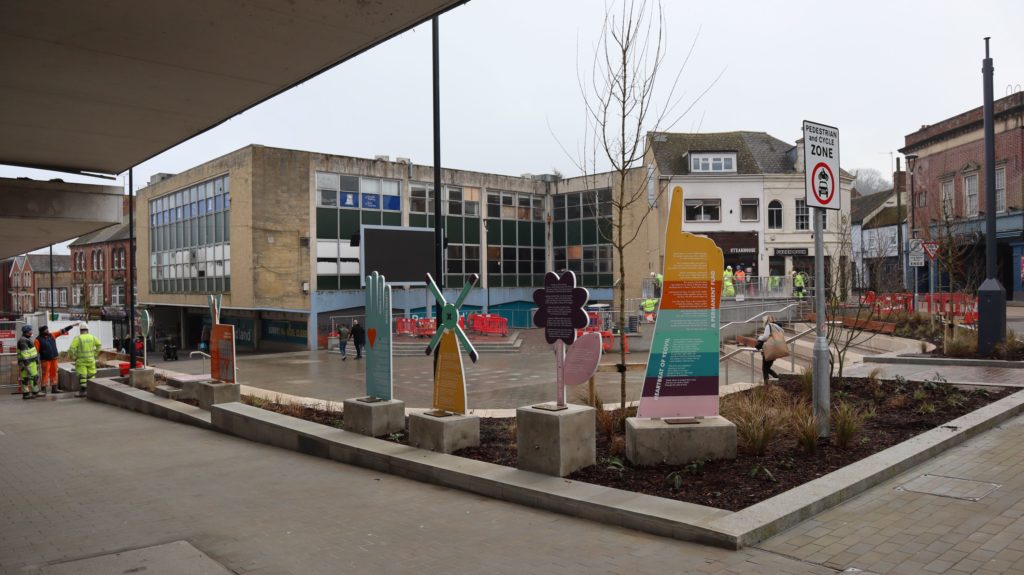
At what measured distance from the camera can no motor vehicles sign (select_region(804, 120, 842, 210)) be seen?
8.02 meters

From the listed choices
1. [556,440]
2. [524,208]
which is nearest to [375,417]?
[556,440]

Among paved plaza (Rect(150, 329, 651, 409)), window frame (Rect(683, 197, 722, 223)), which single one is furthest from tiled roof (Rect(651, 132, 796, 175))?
paved plaza (Rect(150, 329, 651, 409))

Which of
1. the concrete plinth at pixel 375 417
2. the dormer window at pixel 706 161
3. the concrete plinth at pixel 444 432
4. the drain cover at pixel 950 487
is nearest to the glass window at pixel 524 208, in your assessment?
the dormer window at pixel 706 161

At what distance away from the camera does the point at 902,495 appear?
6.37 m

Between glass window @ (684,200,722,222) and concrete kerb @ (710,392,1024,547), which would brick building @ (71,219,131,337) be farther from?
concrete kerb @ (710,392,1024,547)

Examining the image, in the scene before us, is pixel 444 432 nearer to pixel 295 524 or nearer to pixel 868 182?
pixel 295 524

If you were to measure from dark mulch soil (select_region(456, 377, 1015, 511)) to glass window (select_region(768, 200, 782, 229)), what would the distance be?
115 feet

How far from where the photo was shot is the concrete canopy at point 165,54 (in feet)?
15.0

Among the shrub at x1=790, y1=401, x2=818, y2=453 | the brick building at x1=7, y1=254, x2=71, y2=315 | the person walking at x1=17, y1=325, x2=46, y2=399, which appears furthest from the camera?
the brick building at x1=7, y1=254, x2=71, y2=315

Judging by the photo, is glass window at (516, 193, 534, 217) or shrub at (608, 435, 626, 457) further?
glass window at (516, 193, 534, 217)

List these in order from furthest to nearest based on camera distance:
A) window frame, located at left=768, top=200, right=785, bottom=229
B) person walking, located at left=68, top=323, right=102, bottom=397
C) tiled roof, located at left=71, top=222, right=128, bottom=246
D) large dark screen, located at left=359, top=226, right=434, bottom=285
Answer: tiled roof, located at left=71, top=222, right=128, bottom=246
window frame, located at left=768, top=200, right=785, bottom=229
large dark screen, located at left=359, top=226, right=434, bottom=285
person walking, located at left=68, top=323, right=102, bottom=397

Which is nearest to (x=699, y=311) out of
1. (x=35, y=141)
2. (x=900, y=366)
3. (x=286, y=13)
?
(x=286, y=13)

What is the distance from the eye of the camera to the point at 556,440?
723 cm

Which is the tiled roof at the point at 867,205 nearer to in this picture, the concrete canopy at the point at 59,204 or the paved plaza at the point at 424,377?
the paved plaza at the point at 424,377
